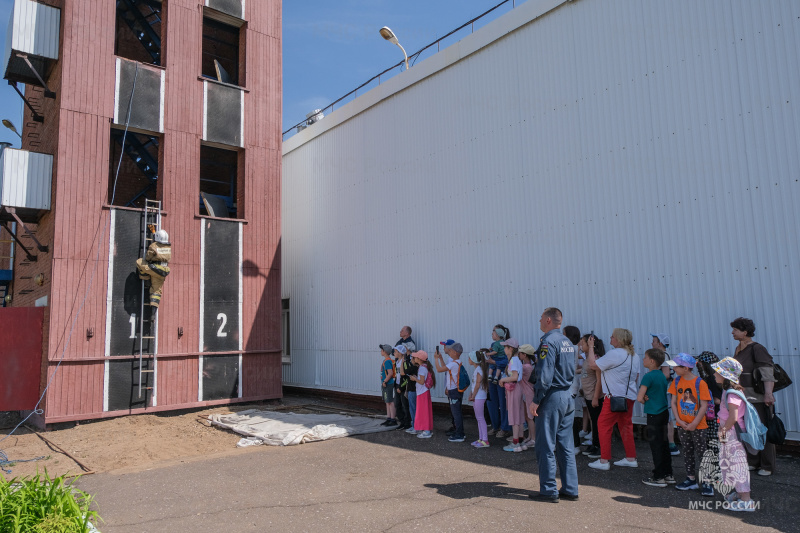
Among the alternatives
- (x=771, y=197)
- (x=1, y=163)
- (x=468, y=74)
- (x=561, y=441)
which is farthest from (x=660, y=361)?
(x=1, y=163)

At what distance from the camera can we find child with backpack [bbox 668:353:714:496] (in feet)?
20.6

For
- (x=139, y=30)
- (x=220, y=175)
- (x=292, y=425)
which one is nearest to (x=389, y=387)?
(x=292, y=425)

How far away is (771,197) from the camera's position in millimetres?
8016

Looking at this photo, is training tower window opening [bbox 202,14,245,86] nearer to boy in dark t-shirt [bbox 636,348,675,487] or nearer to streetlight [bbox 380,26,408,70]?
streetlight [bbox 380,26,408,70]

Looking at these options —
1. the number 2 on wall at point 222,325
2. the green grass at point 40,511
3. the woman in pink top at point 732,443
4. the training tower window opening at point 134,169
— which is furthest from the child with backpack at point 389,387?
the training tower window opening at point 134,169

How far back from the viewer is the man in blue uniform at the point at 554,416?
6215mm

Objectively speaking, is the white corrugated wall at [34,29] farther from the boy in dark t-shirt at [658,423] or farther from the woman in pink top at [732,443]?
the woman in pink top at [732,443]

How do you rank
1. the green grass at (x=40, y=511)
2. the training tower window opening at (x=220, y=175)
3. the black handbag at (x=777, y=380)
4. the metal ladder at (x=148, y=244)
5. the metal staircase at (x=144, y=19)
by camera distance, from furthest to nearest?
1. the training tower window opening at (x=220, y=175)
2. the metal staircase at (x=144, y=19)
3. the metal ladder at (x=148, y=244)
4. the black handbag at (x=777, y=380)
5. the green grass at (x=40, y=511)

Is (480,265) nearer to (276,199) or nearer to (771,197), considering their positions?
(771,197)

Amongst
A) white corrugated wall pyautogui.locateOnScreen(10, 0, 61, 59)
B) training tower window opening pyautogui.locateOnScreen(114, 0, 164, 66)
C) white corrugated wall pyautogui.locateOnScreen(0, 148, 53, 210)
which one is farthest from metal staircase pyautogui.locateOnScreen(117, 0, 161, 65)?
white corrugated wall pyautogui.locateOnScreen(0, 148, 53, 210)

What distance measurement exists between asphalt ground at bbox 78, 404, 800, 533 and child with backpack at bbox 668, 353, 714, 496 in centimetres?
22

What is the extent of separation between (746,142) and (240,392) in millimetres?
12400

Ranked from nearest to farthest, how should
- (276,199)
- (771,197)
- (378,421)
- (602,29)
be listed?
(771,197), (602,29), (378,421), (276,199)

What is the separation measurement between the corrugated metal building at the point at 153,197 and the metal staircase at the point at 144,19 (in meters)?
0.05
